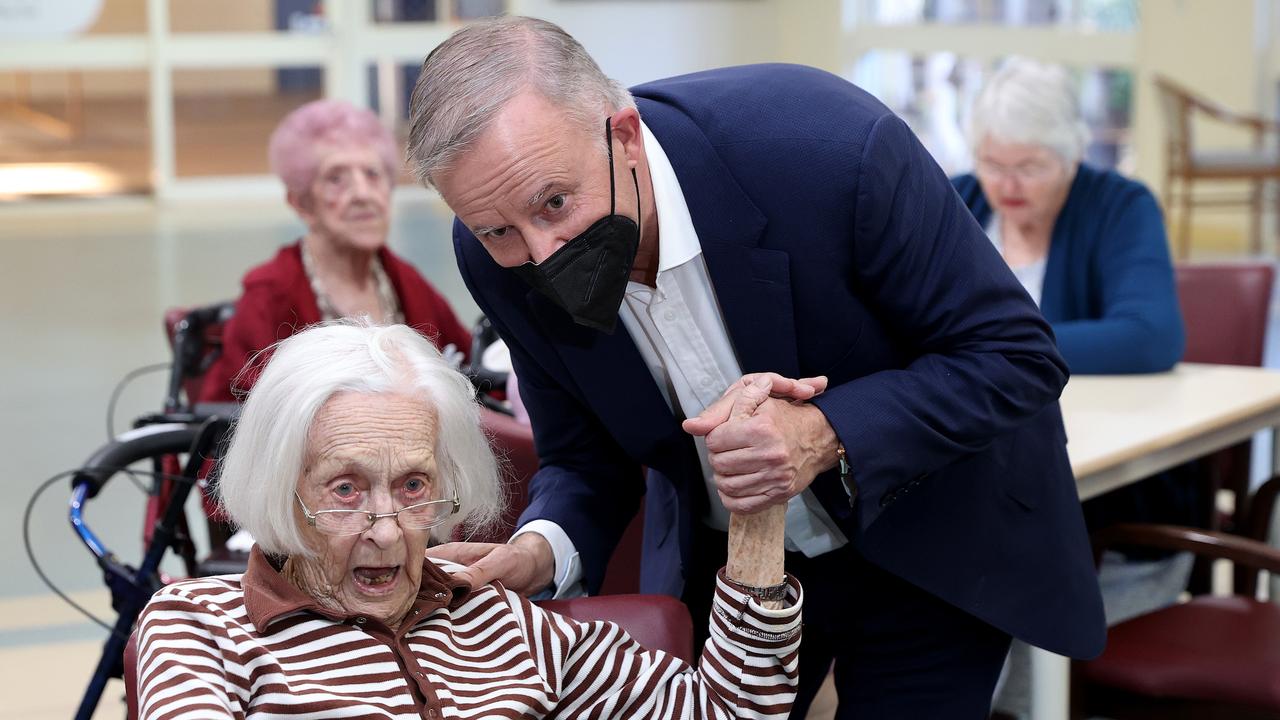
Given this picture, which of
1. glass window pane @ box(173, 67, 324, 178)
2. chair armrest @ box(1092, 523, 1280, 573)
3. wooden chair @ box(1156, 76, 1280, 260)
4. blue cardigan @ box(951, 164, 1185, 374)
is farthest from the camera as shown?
glass window pane @ box(173, 67, 324, 178)

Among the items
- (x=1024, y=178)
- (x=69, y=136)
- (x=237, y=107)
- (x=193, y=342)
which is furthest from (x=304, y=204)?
(x=69, y=136)

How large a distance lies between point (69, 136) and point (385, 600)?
12020mm

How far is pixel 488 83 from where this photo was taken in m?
1.41

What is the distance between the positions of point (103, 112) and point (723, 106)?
1236 cm

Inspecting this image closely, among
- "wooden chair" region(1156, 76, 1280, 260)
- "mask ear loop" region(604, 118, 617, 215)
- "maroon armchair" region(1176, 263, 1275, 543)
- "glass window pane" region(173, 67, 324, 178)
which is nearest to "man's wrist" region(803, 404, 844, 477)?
"mask ear loop" region(604, 118, 617, 215)

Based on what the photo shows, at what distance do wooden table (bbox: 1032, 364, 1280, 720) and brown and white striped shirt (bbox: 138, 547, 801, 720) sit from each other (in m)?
0.87

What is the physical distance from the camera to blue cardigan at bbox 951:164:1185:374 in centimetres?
301

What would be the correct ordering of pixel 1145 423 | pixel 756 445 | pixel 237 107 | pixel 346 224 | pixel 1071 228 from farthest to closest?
pixel 237 107
pixel 346 224
pixel 1071 228
pixel 1145 423
pixel 756 445

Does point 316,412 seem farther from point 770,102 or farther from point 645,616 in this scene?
point 770,102

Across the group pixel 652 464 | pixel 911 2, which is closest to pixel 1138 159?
pixel 911 2

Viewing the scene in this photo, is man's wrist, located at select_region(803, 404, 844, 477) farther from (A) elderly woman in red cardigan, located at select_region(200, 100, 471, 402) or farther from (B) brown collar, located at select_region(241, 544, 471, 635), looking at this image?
Result: (A) elderly woman in red cardigan, located at select_region(200, 100, 471, 402)

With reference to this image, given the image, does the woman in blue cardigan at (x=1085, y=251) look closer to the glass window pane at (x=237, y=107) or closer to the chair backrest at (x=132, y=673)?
the chair backrest at (x=132, y=673)

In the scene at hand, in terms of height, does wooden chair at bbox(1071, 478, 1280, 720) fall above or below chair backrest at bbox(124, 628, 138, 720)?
below

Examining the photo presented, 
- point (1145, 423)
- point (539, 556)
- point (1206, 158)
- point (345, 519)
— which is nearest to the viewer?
point (345, 519)
